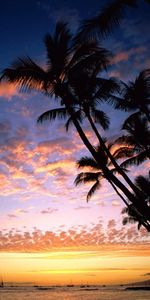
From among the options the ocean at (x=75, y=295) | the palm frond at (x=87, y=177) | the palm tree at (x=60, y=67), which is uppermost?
the palm tree at (x=60, y=67)

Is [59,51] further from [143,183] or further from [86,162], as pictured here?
[143,183]

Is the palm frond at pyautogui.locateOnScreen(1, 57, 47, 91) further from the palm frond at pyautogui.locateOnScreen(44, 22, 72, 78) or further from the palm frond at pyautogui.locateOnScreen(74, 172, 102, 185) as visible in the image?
the palm frond at pyautogui.locateOnScreen(74, 172, 102, 185)

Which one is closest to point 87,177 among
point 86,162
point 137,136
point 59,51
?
point 86,162

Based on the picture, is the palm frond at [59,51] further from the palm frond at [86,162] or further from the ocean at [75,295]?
the ocean at [75,295]

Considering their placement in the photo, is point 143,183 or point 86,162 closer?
point 86,162

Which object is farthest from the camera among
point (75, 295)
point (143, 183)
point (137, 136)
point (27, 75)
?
point (75, 295)

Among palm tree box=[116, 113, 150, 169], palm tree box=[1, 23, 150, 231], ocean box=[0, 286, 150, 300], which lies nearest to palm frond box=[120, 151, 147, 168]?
palm tree box=[116, 113, 150, 169]

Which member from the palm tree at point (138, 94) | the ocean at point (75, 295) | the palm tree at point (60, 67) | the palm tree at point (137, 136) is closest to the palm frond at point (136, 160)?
the palm tree at point (137, 136)

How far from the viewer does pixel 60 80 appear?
12.1 meters

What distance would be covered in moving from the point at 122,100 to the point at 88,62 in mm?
4722

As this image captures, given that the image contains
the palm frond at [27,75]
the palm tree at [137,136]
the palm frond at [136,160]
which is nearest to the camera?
the palm frond at [27,75]

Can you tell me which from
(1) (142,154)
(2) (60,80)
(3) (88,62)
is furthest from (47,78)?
(1) (142,154)

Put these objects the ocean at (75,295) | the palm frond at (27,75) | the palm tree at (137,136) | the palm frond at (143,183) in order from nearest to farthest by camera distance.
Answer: the palm frond at (27,75) < the palm tree at (137,136) < the palm frond at (143,183) < the ocean at (75,295)

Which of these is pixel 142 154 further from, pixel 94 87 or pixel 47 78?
pixel 47 78
